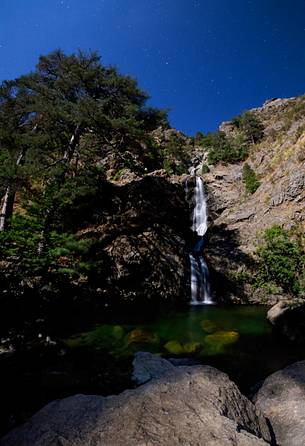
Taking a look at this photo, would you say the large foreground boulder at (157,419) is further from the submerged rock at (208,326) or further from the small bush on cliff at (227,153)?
the small bush on cliff at (227,153)

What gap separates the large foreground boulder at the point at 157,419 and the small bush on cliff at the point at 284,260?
1556 centimetres

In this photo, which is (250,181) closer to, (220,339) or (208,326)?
(208,326)

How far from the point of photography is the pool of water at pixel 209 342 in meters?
7.30

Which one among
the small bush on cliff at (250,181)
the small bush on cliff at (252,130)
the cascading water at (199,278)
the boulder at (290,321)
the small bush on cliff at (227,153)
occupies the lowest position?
the boulder at (290,321)

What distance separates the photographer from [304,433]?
2.88m

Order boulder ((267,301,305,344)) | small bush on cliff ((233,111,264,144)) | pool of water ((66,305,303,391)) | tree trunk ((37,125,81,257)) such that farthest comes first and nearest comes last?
small bush on cliff ((233,111,264,144)) → tree trunk ((37,125,81,257)) → boulder ((267,301,305,344)) → pool of water ((66,305,303,391))

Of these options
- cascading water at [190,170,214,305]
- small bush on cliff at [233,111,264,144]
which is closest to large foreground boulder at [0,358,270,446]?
cascading water at [190,170,214,305]

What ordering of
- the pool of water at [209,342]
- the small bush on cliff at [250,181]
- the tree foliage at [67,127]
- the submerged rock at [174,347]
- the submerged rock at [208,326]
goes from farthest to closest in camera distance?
the small bush on cliff at [250,181] → the tree foliage at [67,127] → the submerged rock at [208,326] → the submerged rock at [174,347] → the pool of water at [209,342]

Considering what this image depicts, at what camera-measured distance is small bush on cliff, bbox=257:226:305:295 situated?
16875 mm

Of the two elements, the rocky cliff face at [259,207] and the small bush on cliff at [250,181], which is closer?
the rocky cliff face at [259,207]

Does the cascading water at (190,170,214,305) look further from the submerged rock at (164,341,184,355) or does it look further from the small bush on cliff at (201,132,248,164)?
the small bush on cliff at (201,132,248,164)

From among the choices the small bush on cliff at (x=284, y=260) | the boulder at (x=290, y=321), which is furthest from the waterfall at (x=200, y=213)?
the boulder at (x=290, y=321)

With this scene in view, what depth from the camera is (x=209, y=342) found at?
30.0 ft

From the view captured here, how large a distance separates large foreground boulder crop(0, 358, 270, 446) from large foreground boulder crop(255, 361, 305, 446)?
9.7 inches
